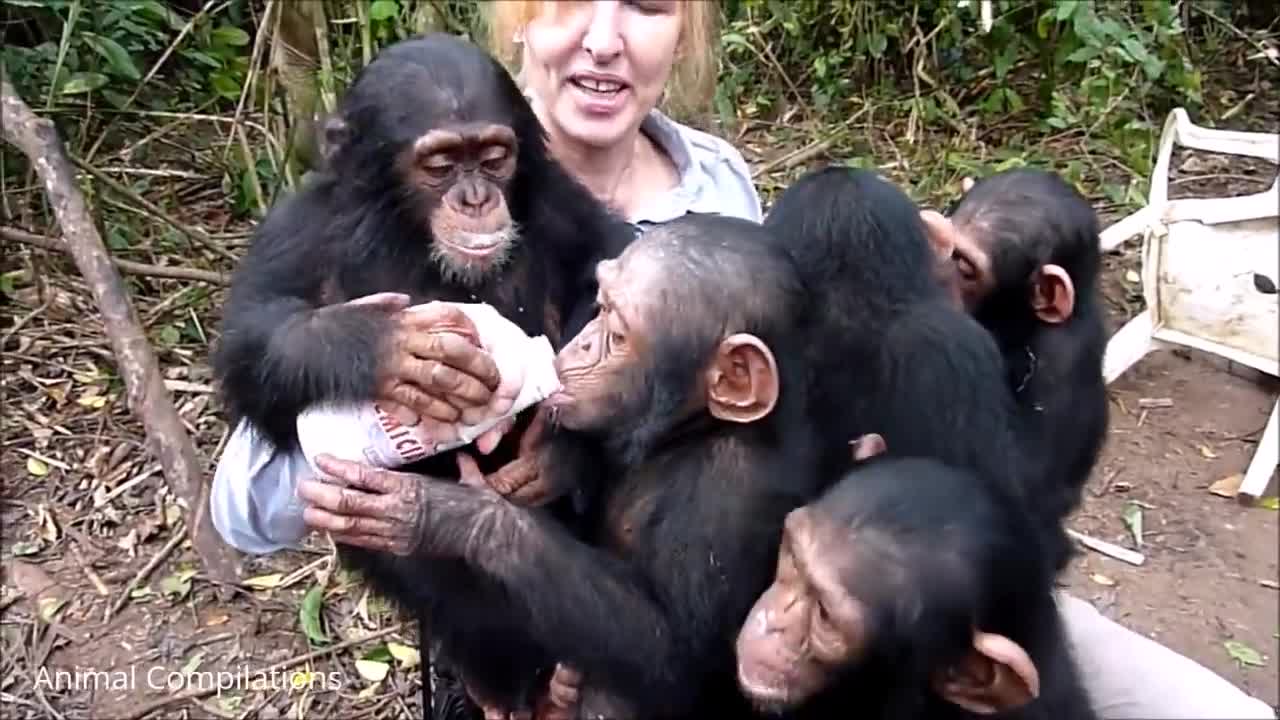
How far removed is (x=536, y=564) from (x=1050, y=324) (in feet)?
4.44

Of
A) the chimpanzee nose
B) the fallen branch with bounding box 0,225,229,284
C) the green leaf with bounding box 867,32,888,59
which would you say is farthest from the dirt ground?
the green leaf with bounding box 867,32,888,59

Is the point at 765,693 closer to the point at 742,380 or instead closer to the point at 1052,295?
the point at 742,380

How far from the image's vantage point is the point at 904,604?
1.91 metres

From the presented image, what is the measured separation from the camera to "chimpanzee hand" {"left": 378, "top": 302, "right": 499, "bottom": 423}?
2080 mm

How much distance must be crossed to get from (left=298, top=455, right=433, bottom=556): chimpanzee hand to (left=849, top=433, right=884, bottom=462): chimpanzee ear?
70 cm

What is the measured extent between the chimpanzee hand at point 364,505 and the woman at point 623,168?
32 cm

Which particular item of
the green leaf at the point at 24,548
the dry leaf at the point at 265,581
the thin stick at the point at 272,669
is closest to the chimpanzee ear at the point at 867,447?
the thin stick at the point at 272,669

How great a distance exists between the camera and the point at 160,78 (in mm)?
5520

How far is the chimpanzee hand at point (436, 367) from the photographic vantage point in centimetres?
208

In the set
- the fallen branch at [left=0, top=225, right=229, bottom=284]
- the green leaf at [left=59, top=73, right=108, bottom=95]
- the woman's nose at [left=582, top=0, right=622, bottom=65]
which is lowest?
the fallen branch at [left=0, top=225, right=229, bottom=284]

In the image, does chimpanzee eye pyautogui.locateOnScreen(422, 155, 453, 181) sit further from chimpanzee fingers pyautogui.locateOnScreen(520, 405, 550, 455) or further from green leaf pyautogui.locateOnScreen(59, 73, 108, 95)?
green leaf pyautogui.locateOnScreen(59, 73, 108, 95)

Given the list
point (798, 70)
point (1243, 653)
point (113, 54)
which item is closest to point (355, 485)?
point (1243, 653)

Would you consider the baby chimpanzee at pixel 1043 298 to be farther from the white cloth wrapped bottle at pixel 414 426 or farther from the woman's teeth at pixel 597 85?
the white cloth wrapped bottle at pixel 414 426

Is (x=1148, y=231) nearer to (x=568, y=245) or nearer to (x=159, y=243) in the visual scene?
(x=568, y=245)
